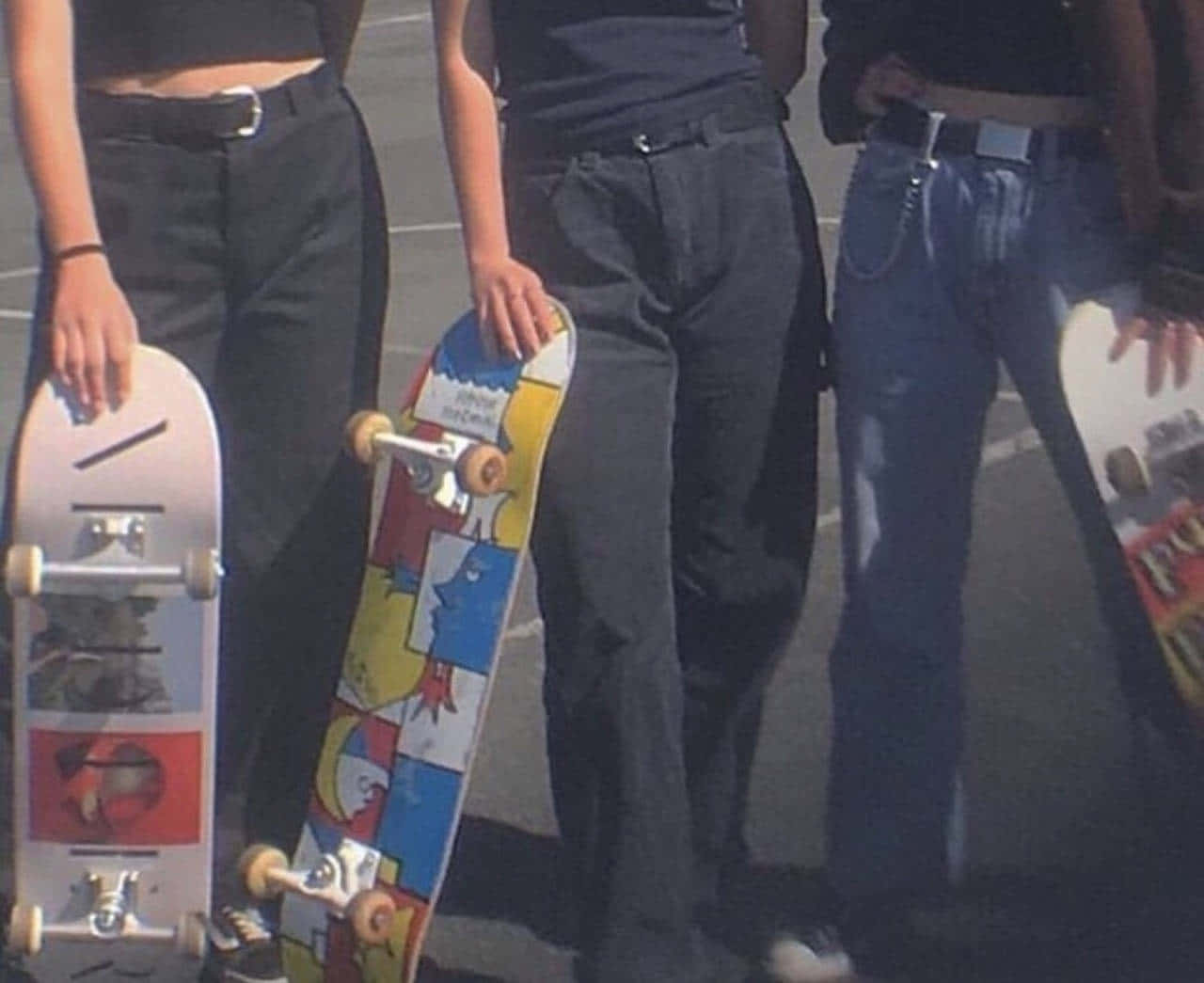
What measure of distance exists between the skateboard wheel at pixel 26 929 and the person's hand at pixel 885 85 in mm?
1517

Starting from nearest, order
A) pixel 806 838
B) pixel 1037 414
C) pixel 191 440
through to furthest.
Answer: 1. pixel 191 440
2. pixel 1037 414
3. pixel 806 838

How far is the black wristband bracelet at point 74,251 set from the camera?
364 centimetres

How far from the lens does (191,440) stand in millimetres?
3662

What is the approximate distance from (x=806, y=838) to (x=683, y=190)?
52.2 inches

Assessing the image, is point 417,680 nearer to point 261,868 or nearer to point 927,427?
point 261,868

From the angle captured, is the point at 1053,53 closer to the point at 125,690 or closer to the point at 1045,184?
the point at 1045,184

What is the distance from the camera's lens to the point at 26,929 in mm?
3807

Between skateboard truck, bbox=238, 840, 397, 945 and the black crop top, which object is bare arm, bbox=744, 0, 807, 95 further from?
skateboard truck, bbox=238, 840, 397, 945

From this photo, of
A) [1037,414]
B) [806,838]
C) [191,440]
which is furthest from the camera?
[806,838]

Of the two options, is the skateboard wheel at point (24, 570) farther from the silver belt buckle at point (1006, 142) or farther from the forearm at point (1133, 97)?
the forearm at point (1133, 97)

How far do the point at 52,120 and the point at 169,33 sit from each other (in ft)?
0.65

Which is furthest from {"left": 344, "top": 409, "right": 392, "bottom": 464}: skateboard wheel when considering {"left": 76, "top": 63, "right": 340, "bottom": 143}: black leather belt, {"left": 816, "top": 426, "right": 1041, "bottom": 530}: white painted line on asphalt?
{"left": 816, "top": 426, "right": 1041, "bottom": 530}: white painted line on asphalt

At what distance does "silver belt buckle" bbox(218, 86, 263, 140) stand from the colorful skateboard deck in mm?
1056

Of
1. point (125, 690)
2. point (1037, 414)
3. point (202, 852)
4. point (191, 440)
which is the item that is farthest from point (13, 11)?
point (1037, 414)
